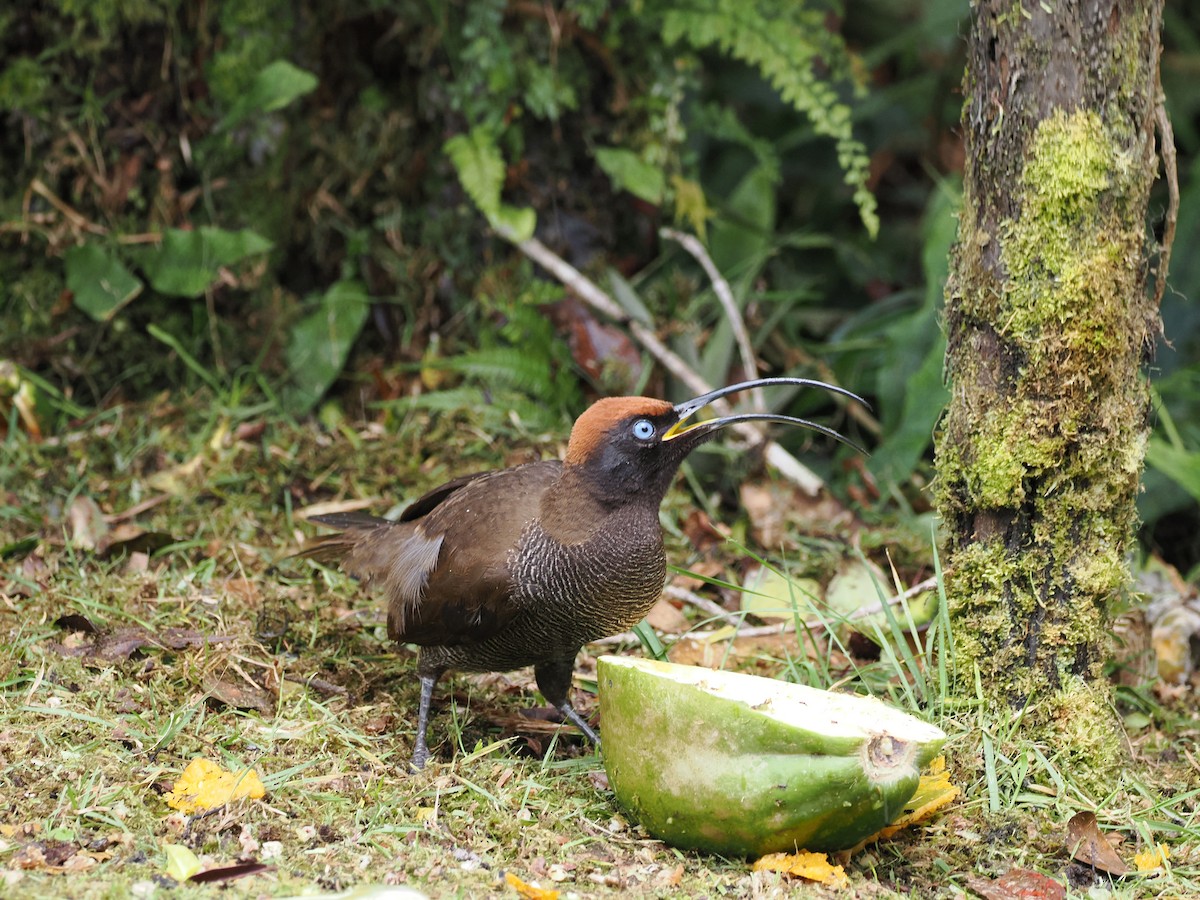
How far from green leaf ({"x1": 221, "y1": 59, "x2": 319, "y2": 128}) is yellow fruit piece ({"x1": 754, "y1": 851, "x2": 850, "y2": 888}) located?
394 cm

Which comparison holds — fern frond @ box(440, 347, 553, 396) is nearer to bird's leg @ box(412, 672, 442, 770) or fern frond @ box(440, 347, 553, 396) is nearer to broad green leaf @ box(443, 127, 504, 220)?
broad green leaf @ box(443, 127, 504, 220)

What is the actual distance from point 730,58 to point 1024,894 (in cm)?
528

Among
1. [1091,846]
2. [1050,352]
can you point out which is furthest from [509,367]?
[1091,846]

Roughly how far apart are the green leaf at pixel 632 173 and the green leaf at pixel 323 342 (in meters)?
1.30

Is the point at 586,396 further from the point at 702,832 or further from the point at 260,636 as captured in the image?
→ the point at 702,832

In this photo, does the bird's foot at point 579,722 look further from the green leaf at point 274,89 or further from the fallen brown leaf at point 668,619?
the green leaf at point 274,89

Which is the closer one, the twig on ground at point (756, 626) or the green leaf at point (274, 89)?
the twig on ground at point (756, 626)

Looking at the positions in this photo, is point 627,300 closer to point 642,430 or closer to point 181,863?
point 642,430

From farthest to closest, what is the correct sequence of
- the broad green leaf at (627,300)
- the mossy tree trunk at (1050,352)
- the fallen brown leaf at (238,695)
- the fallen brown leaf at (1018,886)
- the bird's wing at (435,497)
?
the broad green leaf at (627,300)
the bird's wing at (435,497)
the fallen brown leaf at (238,695)
the mossy tree trunk at (1050,352)
the fallen brown leaf at (1018,886)

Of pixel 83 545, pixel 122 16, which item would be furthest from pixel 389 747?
pixel 122 16

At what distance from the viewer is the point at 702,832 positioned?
3088 mm

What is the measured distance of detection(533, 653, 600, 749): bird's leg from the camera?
3936 mm

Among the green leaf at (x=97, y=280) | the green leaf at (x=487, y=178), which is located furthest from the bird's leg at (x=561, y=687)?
the green leaf at (x=97, y=280)

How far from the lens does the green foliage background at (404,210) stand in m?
5.66
